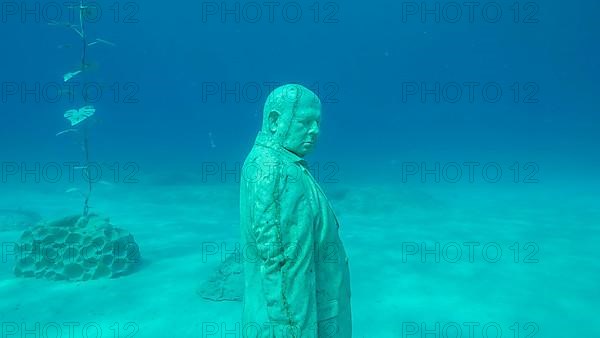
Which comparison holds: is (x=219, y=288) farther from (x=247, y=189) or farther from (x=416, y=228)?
(x=416, y=228)

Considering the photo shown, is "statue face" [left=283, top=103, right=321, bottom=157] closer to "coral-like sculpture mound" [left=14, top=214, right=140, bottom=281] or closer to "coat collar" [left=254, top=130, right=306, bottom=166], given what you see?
"coat collar" [left=254, top=130, right=306, bottom=166]

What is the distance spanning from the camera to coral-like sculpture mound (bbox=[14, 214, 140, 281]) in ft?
23.8

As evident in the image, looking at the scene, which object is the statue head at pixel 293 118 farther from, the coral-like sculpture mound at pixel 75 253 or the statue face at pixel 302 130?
the coral-like sculpture mound at pixel 75 253

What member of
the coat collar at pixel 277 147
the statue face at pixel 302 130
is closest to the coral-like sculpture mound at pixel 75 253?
the coat collar at pixel 277 147

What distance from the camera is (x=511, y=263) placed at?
8648 millimetres

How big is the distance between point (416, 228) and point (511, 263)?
3.48m

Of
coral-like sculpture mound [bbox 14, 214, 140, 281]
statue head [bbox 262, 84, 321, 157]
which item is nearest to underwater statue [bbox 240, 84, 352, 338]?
statue head [bbox 262, 84, 321, 157]

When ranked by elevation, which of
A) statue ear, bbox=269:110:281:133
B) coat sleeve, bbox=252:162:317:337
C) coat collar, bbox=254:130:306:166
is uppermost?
statue ear, bbox=269:110:281:133

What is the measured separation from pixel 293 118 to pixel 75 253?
6523mm

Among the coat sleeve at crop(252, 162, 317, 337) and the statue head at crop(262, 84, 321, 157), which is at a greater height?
the statue head at crop(262, 84, 321, 157)

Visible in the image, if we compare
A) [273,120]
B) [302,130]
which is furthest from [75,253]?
[302,130]

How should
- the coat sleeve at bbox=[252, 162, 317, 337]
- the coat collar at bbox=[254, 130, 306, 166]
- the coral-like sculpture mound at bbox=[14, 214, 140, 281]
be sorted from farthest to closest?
1. the coral-like sculpture mound at bbox=[14, 214, 140, 281]
2. the coat collar at bbox=[254, 130, 306, 166]
3. the coat sleeve at bbox=[252, 162, 317, 337]

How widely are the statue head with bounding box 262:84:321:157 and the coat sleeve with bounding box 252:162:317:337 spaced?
275mm

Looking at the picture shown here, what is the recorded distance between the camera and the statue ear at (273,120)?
242 cm
